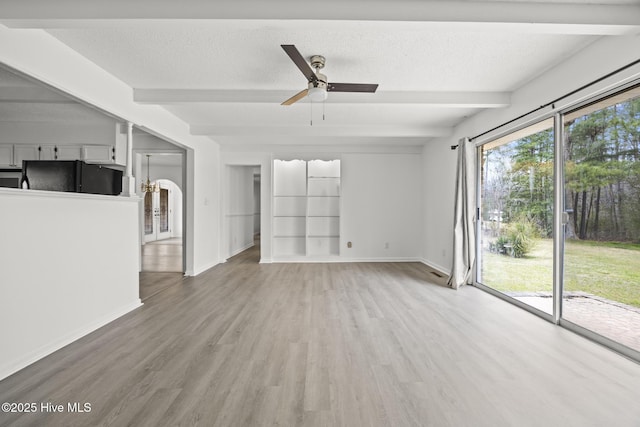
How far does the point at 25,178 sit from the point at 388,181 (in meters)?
5.77

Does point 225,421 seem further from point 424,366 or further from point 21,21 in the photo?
point 21,21

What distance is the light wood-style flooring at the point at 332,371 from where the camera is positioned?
1.65 meters

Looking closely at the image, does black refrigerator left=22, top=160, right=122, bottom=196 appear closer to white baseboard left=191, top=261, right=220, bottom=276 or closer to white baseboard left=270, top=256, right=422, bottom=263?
white baseboard left=191, top=261, right=220, bottom=276

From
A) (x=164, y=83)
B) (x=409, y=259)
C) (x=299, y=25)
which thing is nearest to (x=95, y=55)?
(x=164, y=83)

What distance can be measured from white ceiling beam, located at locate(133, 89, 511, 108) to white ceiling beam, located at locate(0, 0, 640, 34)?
1.47 meters

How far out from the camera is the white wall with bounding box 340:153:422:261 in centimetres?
666

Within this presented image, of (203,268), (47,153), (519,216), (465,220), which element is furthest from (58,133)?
(519,216)

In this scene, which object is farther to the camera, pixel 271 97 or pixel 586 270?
pixel 271 97

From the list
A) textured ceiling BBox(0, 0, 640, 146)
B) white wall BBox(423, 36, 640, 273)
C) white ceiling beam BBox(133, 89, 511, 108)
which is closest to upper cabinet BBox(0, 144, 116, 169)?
textured ceiling BBox(0, 0, 640, 146)

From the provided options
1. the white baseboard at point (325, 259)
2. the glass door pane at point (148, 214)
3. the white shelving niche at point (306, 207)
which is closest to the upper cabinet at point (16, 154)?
the white shelving niche at point (306, 207)

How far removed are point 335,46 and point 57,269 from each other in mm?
2963

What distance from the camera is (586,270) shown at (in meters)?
2.74

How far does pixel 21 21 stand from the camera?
6.46 feet

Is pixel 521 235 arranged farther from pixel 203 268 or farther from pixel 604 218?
pixel 203 268
